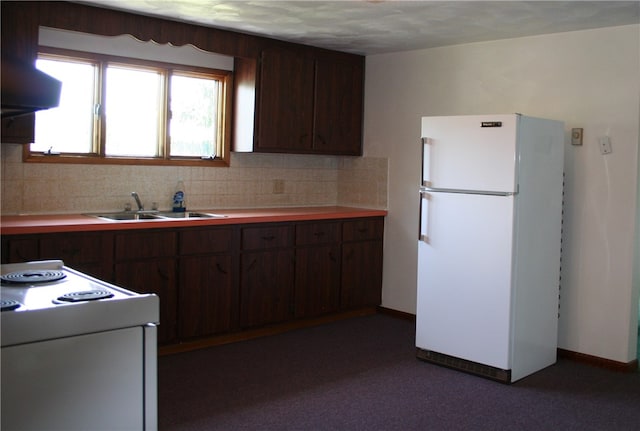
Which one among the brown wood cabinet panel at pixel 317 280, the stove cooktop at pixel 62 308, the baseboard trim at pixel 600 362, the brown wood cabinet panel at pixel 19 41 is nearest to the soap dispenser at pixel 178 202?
the brown wood cabinet panel at pixel 317 280

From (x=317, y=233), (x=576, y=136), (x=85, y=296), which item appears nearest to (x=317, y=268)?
(x=317, y=233)

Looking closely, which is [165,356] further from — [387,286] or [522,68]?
[522,68]

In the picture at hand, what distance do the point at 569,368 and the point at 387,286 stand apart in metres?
1.70

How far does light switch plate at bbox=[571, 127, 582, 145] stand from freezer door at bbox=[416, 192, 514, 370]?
0.82m

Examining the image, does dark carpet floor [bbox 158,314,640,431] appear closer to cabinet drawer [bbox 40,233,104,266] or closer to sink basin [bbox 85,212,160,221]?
cabinet drawer [bbox 40,233,104,266]

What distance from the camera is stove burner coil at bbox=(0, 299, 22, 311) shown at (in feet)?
6.15

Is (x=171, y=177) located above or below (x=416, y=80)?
below

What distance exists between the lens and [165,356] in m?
4.23

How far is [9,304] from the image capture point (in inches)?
75.2

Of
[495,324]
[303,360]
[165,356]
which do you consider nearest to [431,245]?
[495,324]

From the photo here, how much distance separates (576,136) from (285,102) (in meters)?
2.12

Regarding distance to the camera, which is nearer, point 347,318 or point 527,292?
point 527,292

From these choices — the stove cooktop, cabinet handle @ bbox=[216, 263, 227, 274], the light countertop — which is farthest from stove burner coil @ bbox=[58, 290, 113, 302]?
cabinet handle @ bbox=[216, 263, 227, 274]

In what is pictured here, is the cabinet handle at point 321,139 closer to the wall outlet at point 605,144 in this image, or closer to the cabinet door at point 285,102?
the cabinet door at point 285,102
